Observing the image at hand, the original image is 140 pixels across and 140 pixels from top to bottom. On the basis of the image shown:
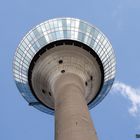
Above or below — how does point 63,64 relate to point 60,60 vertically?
below

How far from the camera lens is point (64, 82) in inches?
1236

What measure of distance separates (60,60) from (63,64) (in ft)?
2.12

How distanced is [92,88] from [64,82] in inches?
388

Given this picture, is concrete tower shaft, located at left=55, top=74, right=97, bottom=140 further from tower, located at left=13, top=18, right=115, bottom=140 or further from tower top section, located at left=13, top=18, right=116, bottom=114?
tower top section, located at left=13, top=18, right=116, bottom=114

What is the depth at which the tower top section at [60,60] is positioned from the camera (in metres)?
37.0

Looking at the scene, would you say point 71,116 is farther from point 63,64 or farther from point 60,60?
point 60,60

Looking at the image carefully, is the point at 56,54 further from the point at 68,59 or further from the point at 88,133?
the point at 88,133

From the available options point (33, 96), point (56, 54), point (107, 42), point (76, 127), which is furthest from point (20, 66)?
point (76, 127)

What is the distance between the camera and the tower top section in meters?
37.0

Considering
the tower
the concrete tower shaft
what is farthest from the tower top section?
the concrete tower shaft

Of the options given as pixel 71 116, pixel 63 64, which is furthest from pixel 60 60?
pixel 71 116

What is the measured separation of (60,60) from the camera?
36781 mm

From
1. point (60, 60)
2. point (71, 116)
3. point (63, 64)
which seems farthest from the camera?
point (60, 60)

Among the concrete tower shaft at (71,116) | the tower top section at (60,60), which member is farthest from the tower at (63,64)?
the concrete tower shaft at (71,116)
